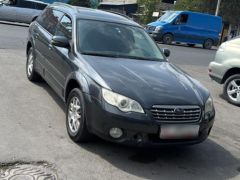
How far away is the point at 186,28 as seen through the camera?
2811 cm

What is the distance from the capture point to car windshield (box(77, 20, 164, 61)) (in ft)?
20.4

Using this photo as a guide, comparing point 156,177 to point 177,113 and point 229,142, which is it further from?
point 229,142

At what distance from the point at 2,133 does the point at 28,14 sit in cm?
1996

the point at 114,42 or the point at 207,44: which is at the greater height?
the point at 114,42

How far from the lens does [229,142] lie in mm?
6461

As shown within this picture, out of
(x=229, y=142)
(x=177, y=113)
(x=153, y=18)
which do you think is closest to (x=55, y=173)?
(x=177, y=113)

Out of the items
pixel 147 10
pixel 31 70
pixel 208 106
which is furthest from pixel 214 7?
pixel 208 106

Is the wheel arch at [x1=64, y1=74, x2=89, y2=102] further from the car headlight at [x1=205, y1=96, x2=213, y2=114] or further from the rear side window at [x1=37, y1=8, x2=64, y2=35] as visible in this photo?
the rear side window at [x1=37, y1=8, x2=64, y2=35]

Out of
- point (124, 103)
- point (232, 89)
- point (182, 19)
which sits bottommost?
point (182, 19)

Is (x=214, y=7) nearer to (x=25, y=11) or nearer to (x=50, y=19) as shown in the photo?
(x=25, y=11)

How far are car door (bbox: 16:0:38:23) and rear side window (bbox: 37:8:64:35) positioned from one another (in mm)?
16633

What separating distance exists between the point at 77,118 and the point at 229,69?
492cm

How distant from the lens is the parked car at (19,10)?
24141 millimetres

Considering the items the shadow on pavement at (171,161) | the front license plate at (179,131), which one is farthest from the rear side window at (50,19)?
the front license plate at (179,131)
